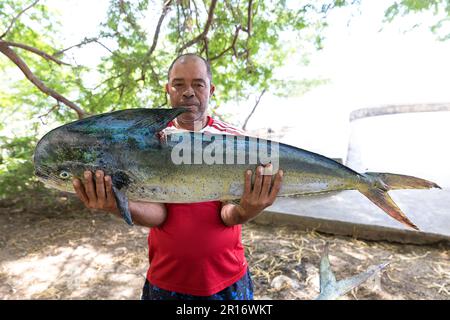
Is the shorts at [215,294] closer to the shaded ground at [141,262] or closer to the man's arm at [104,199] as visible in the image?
the man's arm at [104,199]

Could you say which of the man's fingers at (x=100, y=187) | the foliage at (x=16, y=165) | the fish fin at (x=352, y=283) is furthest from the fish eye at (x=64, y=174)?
the foliage at (x=16, y=165)

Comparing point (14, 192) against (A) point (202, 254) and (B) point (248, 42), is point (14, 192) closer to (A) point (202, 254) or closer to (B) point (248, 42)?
(B) point (248, 42)

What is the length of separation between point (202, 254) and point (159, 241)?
285 mm

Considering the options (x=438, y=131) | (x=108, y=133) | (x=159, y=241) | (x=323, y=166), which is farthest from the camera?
(x=438, y=131)

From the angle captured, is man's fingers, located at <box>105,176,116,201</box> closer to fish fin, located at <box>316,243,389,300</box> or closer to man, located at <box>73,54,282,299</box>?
man, located at <box>73,54,282,299</box>

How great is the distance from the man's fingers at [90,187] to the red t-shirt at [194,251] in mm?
506

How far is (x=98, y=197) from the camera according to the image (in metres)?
1.73

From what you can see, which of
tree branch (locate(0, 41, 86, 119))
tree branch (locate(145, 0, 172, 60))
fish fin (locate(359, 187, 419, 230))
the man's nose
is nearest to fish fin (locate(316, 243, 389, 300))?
fish fin (locate(359, 187, 419, 230))

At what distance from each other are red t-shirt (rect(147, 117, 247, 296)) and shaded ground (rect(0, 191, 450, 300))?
192cm

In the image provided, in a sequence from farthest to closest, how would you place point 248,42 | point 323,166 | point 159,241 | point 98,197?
point 248,42, point 159,241, point 323,166, point 98,197

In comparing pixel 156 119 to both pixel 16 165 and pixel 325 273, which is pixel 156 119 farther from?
pixel 16 165

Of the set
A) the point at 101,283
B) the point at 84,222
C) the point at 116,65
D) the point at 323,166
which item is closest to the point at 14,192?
the point at 84,222

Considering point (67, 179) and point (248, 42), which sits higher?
point (248, 42)

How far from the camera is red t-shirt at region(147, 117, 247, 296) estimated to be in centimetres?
207
